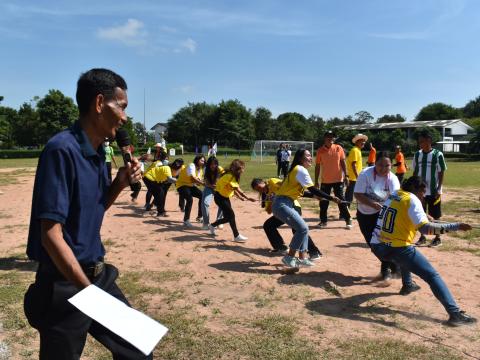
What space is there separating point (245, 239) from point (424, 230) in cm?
405

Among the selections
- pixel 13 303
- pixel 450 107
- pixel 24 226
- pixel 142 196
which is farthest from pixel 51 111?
pixel 450 107

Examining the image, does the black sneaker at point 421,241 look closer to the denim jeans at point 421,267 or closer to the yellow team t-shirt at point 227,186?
the denim jeans at point 421,267

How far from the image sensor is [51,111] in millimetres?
62969

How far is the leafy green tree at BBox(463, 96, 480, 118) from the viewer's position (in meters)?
121

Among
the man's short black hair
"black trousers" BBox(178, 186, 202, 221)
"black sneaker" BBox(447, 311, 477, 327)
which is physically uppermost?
the man's short black hair

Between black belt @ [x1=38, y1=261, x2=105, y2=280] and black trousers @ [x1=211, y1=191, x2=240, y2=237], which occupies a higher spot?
black belt @ [x1=38, y1=261, x2=105, y2=280]

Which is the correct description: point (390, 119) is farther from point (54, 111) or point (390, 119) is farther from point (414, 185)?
point (414, 185)

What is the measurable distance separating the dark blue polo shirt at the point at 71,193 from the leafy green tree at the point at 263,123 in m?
80.8

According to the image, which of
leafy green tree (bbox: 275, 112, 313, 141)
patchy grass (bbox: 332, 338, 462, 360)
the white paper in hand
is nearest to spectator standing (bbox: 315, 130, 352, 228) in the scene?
patchy grass (bbox: 332, 338, 462, 360)

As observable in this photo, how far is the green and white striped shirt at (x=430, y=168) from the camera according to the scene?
25.5 ft

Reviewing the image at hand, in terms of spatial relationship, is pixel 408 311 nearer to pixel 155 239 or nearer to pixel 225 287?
pixel 225 287

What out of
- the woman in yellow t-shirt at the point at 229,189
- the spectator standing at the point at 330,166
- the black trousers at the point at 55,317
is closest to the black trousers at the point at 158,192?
the woman in yellow t-shirt at the point at 229,189

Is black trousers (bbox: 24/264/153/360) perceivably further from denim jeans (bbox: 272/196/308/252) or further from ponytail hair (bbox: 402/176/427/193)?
denim jeans (bbox: 272/196/308/252)

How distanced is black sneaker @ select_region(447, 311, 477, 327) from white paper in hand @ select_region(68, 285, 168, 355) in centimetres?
370
